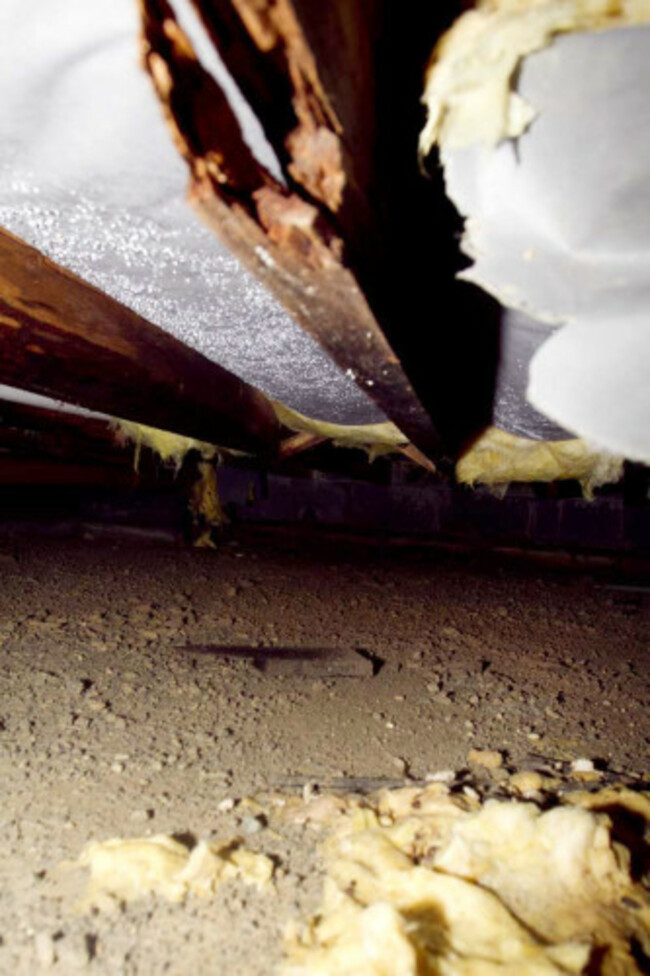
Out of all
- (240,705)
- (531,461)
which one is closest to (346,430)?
(531,461)

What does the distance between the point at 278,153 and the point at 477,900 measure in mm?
1113

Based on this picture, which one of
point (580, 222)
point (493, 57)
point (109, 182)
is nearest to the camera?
point (493, 57)

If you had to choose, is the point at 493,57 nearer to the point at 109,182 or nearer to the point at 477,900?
the point at 109,182

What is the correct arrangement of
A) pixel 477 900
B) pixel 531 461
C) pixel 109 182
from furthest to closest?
pixel 531 461 < pixel 477 900 < pixel 109 182

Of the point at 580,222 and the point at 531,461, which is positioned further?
the point at 531,461

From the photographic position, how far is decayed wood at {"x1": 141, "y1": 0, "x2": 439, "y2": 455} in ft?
1.49

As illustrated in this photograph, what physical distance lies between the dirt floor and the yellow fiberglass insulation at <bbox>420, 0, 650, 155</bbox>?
118 cm

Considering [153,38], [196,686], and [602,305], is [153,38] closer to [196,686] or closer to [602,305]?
[602,305]

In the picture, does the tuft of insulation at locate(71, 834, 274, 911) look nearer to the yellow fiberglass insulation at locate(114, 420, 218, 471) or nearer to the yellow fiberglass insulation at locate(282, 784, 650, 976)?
the yellow fiberglass insulation at locate(282, 784, 650, 976)

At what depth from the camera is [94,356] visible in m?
1.19

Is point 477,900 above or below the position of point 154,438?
below

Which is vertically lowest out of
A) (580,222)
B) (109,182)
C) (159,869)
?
(159,869)

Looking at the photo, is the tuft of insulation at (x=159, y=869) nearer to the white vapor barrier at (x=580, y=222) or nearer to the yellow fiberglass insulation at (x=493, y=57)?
the white vapor barrier at (x=580, y=222)

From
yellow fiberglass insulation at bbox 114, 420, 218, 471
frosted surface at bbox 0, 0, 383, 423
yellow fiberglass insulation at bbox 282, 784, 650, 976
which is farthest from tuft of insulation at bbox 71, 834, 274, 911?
yellow fiberglass insulation at bbox 114, 420, 218, 471
